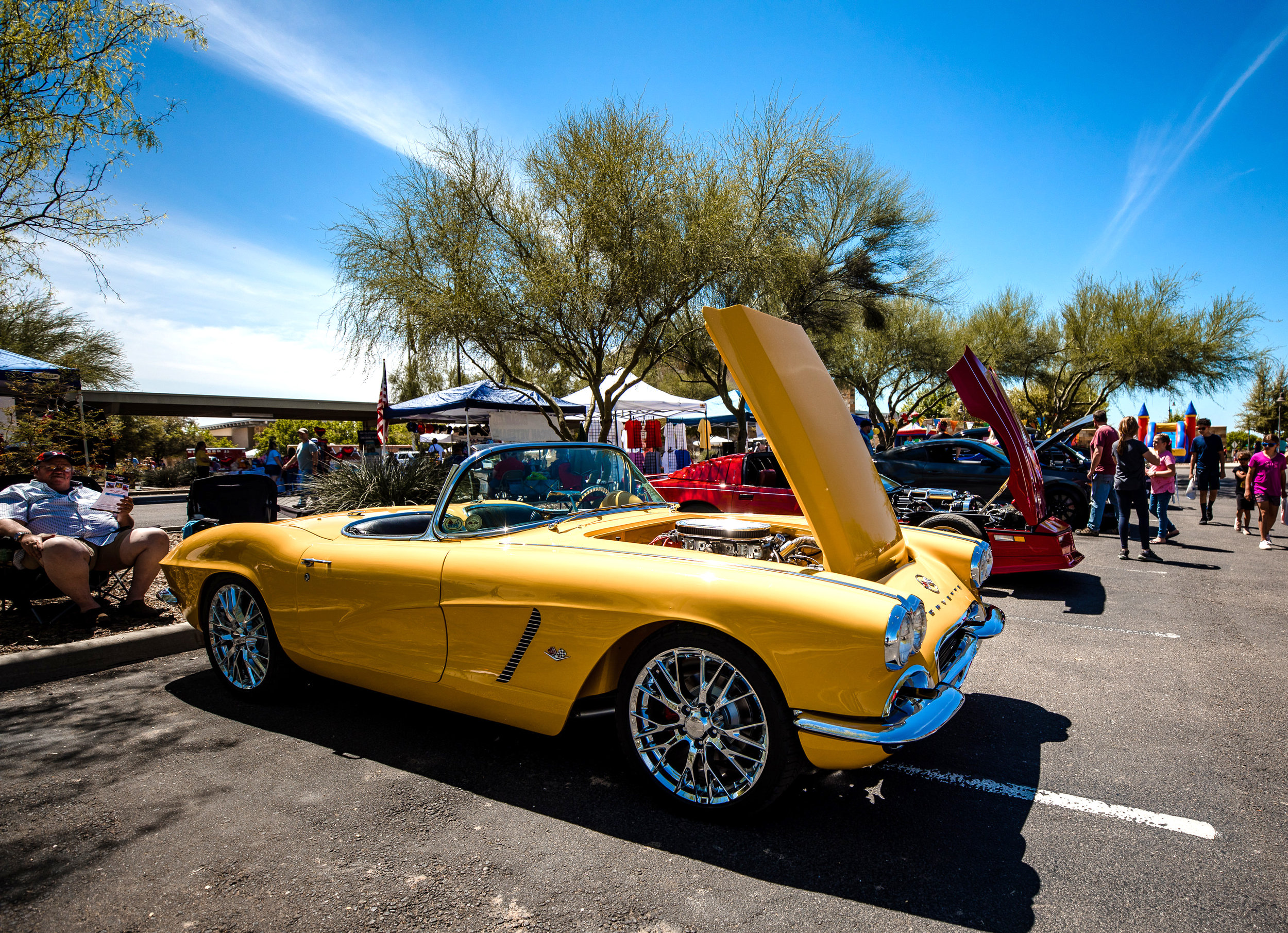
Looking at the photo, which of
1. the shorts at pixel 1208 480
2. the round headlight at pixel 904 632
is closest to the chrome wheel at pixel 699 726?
the round headlight at pixel 904 632

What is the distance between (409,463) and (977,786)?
10142 millimetres

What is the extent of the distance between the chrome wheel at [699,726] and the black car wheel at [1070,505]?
10566 millimetres

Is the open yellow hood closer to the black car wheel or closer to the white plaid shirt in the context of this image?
the white plaid shirt

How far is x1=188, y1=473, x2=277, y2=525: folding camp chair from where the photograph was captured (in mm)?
6062

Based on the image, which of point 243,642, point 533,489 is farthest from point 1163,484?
point 243,642

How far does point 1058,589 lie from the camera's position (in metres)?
6.73

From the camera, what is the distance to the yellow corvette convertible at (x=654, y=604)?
2307mm

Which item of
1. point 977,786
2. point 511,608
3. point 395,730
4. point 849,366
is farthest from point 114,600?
point 849,366

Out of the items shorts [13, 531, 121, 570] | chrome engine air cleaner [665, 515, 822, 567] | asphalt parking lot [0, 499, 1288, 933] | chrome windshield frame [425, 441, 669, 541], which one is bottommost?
asphalt parking lot [0, 499, 1288, 933]

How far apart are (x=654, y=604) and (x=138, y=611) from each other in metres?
4.71

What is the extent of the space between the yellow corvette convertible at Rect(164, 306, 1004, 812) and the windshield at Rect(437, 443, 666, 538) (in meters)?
Answer: 0.01

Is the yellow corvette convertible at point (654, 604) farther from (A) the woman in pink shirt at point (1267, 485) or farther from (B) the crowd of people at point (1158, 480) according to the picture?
Answer: (A) the woman in pink shirt at point (1267, 485)

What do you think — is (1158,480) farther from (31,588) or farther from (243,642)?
(31,588)

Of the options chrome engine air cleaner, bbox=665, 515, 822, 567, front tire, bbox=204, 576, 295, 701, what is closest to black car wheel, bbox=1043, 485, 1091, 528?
chrome engine air cleaner, bbox=665, 515, 822, 567
